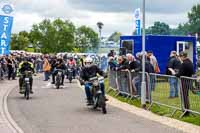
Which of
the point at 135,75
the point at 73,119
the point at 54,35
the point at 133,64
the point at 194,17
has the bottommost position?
the point at 73,119

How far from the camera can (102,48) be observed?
249 feet

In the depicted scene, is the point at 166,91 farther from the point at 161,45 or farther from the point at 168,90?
the point at 161,45

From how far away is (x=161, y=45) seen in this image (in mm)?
35062

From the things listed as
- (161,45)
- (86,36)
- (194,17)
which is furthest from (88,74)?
(194,17)

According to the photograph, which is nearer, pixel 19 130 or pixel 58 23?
pixel 19 130

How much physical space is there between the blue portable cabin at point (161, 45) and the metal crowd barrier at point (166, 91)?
1722 cm

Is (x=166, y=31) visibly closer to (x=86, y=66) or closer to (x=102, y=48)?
(x=102, y=48)

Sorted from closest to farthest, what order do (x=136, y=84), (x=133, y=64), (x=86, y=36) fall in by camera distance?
(x=136, y=84), (x=133, y=64), (x=86, y=36)

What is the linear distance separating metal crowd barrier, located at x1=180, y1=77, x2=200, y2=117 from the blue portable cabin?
1954 centimetres

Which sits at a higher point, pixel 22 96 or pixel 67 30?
pixel 67 30

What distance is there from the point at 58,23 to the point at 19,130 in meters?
82.8

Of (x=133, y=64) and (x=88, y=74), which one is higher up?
(x=133, y=64)

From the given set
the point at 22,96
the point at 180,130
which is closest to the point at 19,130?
the point at 180,130

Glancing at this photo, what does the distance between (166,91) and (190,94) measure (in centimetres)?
180
